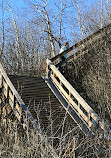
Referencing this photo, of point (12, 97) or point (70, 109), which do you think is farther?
point (70, 109)

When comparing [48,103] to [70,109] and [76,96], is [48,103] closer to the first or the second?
[70,109]

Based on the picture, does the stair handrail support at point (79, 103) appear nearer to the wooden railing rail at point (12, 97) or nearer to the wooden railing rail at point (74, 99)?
the wooden railing rail at point (74, 99)

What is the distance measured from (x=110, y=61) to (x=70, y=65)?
173cm

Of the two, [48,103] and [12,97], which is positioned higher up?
[12,97]

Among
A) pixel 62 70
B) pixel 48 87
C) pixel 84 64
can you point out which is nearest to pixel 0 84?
pixel 48 87

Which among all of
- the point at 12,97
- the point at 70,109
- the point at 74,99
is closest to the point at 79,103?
the point at 70,109

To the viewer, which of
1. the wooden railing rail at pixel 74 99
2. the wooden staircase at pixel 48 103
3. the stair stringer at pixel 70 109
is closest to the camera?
the wooden staircase at pixel 48 103

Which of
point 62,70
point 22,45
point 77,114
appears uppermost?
point 22,45

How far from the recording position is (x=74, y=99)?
9.77 meters

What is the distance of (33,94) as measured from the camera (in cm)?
868

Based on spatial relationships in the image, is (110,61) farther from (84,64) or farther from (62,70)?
(62,70)

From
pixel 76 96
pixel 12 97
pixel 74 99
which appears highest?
pixel 12 97

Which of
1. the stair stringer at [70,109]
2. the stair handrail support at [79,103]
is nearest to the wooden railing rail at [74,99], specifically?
the stair handrail support at [79,103]

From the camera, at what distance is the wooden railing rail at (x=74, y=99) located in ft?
23.9
